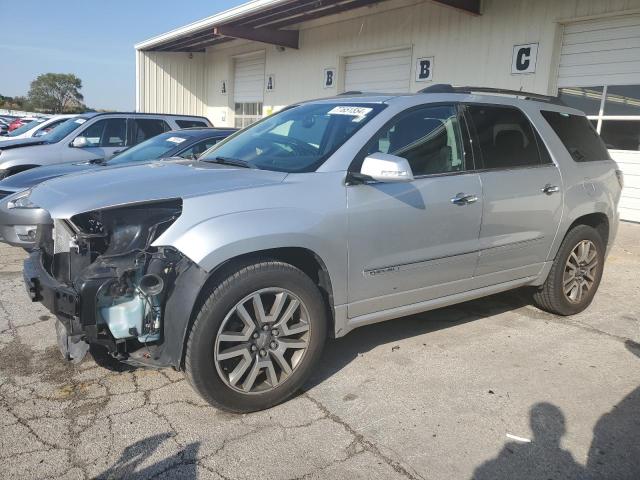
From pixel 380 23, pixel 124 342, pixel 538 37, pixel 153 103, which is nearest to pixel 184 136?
pixel 124 342

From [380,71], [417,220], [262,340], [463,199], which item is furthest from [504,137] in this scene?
[380,71]

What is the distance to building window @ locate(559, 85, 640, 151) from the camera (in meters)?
9.11

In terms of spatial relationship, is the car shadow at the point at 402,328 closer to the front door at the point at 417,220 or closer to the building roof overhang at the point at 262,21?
the front door at the point at 417,220

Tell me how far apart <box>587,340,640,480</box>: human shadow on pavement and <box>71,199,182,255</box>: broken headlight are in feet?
8.21

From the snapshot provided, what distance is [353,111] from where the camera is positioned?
3.70 meters

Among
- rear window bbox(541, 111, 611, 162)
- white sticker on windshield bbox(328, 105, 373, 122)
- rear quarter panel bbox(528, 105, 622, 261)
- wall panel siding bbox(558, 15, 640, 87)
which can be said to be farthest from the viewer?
wall panel siding bbox(558, 15, 640, 87)

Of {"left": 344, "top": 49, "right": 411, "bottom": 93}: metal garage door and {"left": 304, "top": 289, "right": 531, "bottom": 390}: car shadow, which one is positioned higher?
{"left": 344, "top": 49, "right": 411, "bottom": 93}: metal garage door

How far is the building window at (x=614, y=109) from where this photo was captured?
9.11 meters

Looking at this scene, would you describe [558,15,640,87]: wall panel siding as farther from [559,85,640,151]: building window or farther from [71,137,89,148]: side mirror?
[71,137,89,148]: side mirror

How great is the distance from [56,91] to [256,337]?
324ft

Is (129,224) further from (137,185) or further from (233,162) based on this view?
(233,162)

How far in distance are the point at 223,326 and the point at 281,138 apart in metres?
1.57

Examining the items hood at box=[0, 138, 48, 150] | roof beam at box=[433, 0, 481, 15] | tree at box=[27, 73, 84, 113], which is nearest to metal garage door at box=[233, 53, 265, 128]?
roof beam at box=[433, 0, 481, 15]

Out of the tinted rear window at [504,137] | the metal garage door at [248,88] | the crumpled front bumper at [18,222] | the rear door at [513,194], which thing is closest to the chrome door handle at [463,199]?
the rear door at [513,194]
